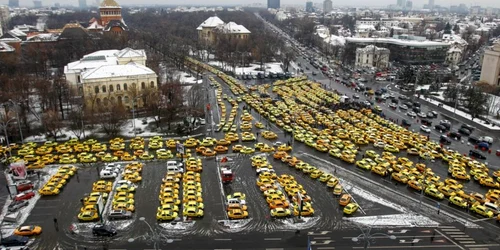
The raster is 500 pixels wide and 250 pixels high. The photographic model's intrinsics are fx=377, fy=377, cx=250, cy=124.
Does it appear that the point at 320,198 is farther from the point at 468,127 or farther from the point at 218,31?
the point at 218,31

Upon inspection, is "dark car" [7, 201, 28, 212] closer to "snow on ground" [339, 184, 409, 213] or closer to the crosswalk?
"snow on ground" [339, 184, 409, 213]

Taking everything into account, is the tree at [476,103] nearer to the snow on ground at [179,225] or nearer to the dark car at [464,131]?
the dark car at [464,131]

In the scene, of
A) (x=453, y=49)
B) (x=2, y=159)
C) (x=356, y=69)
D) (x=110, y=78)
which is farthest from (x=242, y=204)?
(x=453, y=49)

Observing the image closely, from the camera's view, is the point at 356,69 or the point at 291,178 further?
the point at 356,69

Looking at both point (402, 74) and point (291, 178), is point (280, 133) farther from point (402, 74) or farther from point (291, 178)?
point (402, 74)

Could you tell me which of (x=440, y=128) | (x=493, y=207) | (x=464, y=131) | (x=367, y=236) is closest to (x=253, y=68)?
(x=440, y=128)
